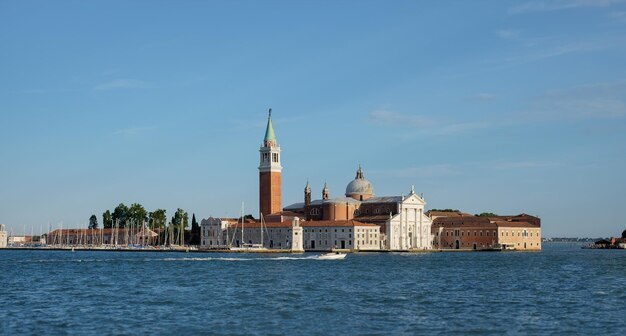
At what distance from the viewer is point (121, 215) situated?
454 ft

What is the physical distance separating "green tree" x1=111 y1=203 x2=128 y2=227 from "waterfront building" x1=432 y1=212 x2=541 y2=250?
46.7 metres

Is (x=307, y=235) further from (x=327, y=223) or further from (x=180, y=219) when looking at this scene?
(x=180, y=219)

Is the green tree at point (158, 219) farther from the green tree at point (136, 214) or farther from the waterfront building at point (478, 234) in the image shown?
the waterfront building at point (478, 234)

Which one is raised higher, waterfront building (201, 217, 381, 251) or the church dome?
the church dome

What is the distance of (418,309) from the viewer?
101 ft

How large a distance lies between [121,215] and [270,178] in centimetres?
Result: 3226

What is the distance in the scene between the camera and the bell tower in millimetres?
116688

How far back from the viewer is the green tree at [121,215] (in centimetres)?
13762

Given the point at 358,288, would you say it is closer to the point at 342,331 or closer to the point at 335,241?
the point at 342,331

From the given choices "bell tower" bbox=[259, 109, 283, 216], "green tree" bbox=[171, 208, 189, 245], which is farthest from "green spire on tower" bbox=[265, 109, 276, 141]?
"green tree" bbox=[171, 208, 189, 245]

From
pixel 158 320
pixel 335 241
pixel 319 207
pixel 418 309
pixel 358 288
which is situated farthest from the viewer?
pixel 319 207

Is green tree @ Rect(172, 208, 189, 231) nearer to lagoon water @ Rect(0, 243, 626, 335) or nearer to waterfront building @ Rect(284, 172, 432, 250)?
waterfront building @ Rect(284, 172, 432, 250)

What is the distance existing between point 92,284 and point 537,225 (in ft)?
311

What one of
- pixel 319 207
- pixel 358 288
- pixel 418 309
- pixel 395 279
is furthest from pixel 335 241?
pixel 418 309
